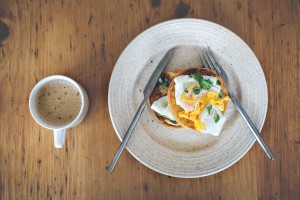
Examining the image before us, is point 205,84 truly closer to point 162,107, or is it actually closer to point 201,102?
point 201,102

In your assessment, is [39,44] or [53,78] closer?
[53,78]

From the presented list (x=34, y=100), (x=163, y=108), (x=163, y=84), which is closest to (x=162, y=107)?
(x=163, y=108)

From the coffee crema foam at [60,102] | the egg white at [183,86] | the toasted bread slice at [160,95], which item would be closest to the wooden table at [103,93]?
the coffee crema foam at [60,102]

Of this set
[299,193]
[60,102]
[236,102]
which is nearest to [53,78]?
[60,102]

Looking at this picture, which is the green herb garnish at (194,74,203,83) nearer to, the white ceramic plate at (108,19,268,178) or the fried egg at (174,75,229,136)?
the fried egg at (174,75,229,136)

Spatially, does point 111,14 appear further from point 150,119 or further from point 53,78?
point 150,119

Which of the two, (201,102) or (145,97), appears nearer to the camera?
(201,102)
